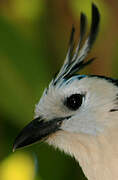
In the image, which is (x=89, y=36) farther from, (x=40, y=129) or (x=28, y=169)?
(x=28, y=169)

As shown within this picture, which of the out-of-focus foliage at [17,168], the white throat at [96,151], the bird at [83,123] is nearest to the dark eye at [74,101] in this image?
the bird at [83,123]

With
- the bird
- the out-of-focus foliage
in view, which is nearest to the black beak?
the bird

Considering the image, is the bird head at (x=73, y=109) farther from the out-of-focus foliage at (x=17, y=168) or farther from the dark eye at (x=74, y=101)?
the out-of-focus foliage at (x=17, y=168)

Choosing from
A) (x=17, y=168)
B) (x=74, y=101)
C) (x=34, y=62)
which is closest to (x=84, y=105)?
(x=74, y=101)

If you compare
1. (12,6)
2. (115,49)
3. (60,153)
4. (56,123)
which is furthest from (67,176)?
(12,6)

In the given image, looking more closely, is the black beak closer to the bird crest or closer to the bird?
the bird

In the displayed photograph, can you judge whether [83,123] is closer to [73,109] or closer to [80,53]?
[73,109]
